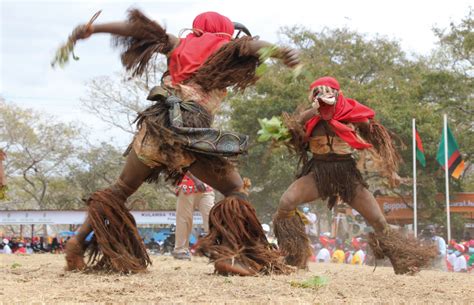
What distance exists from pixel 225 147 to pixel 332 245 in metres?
19.5

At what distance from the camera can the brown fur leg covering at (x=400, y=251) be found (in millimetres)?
6668

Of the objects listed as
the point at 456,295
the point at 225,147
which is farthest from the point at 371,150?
the point at 456,295

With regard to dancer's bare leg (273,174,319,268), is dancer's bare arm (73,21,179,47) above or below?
above

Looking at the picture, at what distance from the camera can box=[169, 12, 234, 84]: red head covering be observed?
18.0 ft

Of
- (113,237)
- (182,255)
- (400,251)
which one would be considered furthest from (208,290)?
(182,255)

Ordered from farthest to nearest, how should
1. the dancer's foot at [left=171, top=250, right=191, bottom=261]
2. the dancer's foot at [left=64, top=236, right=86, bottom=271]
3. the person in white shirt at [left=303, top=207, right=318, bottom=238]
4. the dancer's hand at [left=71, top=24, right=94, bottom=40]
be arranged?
the dancer's foot at [left=171, top=250, right=191, bottom=261]
the person in white shirt at [left=303, top=207, right=318, bottom=238]
the dancer's foot at [left=64, top=236, right=86, bottom=271]
the dancer's hand at [left=71, top=24, right=94, bottom=40]

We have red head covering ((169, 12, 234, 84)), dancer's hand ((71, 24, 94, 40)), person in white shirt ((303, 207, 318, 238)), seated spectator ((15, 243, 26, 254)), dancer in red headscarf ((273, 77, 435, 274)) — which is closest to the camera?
dancer's hand ((71, 24, 94, 40))

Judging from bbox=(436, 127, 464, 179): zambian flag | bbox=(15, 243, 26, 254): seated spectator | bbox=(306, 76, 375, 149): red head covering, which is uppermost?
bbox=(436, 127, 464, 179): zambian flag

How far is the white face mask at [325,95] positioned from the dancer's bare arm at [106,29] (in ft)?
5.92

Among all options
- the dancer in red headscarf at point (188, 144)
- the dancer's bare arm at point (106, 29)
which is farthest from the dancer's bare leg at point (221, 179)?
the dancer's bare arm at point (106, 29)

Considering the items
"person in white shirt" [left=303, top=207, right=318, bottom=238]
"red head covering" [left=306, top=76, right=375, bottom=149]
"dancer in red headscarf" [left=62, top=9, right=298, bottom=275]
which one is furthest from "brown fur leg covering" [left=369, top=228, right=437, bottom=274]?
"dancer in red headscarf" [left=62, top=9, right=298, bottom=275]

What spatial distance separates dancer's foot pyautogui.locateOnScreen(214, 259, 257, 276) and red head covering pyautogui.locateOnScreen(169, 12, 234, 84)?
1.41m

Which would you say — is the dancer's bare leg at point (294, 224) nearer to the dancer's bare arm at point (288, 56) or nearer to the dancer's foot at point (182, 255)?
the dancer's bare arm at point (288, 56)

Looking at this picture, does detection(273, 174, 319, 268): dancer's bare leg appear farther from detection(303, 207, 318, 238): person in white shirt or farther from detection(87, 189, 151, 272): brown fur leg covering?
detection(87, 189, 151, 272): brown fur leg covering
